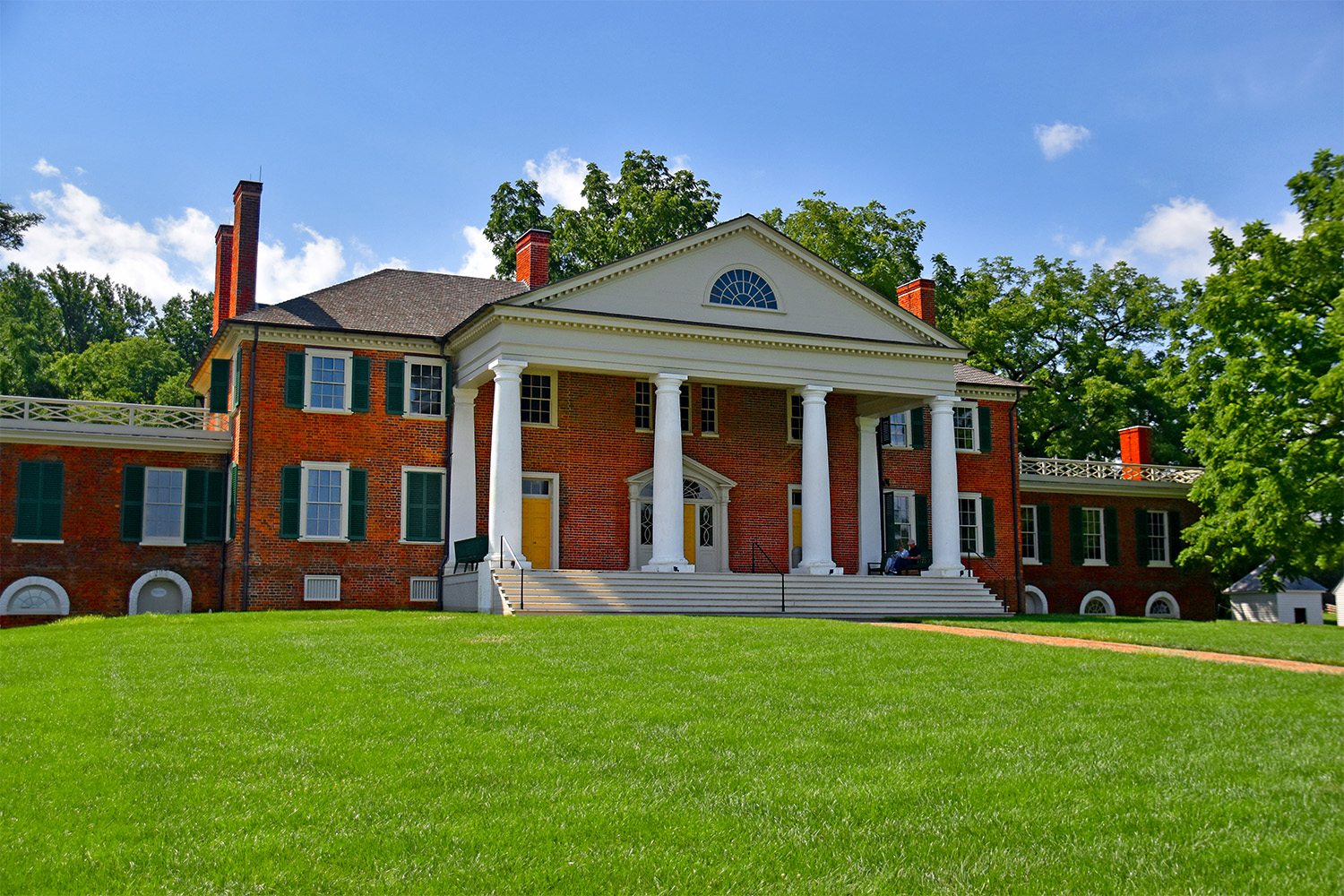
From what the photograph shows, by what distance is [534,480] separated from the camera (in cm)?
2831

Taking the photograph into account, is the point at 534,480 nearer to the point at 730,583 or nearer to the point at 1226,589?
the point at 730,583

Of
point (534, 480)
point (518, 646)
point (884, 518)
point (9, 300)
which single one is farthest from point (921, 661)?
point (9, 300)

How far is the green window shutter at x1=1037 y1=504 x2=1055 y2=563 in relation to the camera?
121 ft

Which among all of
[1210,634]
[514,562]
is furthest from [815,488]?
[1210,634]

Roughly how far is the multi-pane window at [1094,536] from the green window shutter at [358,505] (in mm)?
22505

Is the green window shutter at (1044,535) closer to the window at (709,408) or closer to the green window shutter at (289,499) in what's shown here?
the window at (709,408)

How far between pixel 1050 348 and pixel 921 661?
3441cm

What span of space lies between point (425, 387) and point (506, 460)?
13.4 feet

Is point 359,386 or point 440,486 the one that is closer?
point 359,386

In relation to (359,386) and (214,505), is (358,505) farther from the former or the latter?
(214,505)

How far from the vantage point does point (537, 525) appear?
2820cm

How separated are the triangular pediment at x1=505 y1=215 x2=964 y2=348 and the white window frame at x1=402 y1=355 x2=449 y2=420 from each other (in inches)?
144

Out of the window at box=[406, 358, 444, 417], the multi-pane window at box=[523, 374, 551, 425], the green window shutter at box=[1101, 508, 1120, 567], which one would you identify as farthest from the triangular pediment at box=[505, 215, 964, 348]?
the green window shutter at box=[1101, 508, 1120, 567]

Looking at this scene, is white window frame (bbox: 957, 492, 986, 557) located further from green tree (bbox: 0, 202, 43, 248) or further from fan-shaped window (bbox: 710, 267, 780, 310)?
green tree (bbox: 0, 202, 43, 248)
